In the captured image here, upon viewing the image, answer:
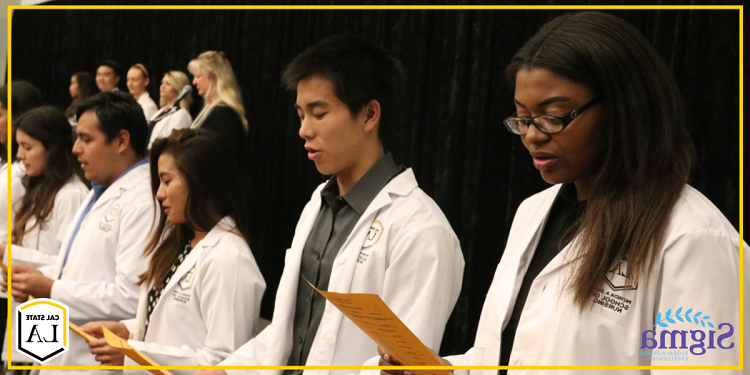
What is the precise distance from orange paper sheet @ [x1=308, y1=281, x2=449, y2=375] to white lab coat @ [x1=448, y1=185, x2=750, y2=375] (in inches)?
5.6

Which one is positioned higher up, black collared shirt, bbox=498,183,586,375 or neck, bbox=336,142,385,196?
neck, bbox=336,142,385,196

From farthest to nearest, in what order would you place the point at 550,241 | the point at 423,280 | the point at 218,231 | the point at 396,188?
the point at 218,231 → the point at 396,188 → the point at 423,280 → the point at 550,241

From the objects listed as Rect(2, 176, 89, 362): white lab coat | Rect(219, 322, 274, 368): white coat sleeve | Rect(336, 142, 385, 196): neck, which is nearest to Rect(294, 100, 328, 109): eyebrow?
Rect(336, 142, 385, 196): neck

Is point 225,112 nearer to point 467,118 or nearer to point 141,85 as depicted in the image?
point 141,85

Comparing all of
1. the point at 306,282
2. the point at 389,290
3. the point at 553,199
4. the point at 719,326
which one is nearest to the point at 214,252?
the point at 306,282

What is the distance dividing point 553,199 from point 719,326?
38 cm

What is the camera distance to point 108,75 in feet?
7.38

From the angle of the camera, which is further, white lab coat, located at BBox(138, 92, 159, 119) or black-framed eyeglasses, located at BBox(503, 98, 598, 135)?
white lab coat, located at BBox(138, 92, 159, 119)

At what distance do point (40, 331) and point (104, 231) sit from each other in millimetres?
405

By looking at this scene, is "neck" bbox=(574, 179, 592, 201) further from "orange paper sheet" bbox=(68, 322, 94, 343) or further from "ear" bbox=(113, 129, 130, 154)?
"ear" bbox=(113, 129, 130, 154)

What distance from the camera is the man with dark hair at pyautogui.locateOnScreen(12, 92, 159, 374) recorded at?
2057mm

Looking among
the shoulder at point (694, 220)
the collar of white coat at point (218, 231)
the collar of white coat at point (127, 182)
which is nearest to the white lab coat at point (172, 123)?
the collar of white coat at point (127, 182)

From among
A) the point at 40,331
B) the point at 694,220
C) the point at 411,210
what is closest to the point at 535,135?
the point at 694,220

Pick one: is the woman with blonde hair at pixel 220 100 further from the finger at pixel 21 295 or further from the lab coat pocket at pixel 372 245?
the finger at pixel 21 295
